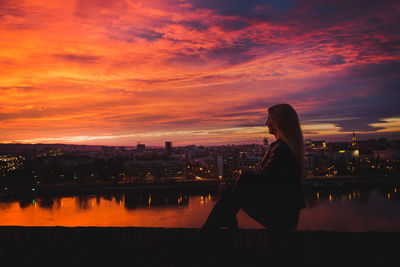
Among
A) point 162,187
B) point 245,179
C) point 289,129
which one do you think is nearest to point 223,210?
point 245,179

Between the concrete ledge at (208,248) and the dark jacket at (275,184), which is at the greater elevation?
the dark jacket at (275,184)

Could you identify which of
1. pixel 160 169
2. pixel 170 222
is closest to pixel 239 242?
pixel 170 222

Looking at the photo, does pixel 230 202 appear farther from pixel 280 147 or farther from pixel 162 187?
pixel 162 187

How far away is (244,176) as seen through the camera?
4.61ft

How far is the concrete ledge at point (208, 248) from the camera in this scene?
146 cm

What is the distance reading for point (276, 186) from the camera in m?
1.37

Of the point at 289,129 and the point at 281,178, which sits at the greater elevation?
the point at 289,129

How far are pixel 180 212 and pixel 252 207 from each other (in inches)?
670

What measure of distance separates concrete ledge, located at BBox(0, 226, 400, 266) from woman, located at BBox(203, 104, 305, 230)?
0.13m

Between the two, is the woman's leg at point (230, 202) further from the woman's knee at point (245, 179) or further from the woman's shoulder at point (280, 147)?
the woman's shoulder at point (280, 147)

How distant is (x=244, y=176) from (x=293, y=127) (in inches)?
11.1

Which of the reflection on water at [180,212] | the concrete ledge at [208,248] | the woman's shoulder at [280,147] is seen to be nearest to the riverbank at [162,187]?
the reflection on water at [180,212]

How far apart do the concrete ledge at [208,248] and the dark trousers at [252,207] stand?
10cm

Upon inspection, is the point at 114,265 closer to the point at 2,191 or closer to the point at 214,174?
the point at 2,191
